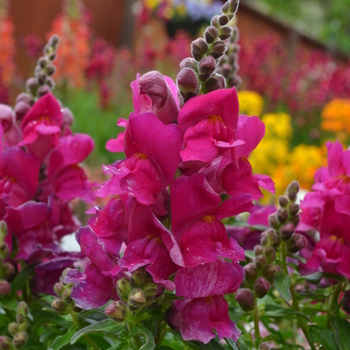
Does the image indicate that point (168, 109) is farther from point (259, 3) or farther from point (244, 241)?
point (259, 3)

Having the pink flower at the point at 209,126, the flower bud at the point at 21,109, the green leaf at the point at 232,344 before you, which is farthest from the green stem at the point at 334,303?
the flower bud at the point at 21,109

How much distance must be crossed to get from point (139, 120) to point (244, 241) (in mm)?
501

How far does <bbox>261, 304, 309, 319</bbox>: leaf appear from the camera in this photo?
0.85m

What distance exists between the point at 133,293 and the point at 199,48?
339 millimetres

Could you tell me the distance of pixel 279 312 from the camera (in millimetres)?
868

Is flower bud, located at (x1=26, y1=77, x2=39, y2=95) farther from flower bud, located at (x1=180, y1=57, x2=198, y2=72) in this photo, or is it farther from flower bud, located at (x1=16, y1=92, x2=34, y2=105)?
flower bud, located at (x1=180, y1=57, x2=198, y2=72)

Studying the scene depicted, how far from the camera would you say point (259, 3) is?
61.6 feet

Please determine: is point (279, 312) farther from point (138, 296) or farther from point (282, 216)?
point (138, 296)

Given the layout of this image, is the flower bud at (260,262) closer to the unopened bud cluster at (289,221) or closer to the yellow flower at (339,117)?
the unopened bud cluster at (289,221)

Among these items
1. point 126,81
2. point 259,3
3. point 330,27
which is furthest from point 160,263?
point 259,3

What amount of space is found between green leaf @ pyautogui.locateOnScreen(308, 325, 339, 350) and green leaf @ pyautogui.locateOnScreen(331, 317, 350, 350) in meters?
0.02

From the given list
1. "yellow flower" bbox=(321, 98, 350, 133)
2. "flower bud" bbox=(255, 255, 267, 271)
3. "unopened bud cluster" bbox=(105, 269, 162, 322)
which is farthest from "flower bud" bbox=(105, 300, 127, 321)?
"yellow flower" bbox=(321, 98, 350, 133)

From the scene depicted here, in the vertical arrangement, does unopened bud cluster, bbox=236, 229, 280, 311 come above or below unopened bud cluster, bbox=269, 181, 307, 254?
below

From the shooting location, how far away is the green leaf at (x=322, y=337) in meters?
0.87
